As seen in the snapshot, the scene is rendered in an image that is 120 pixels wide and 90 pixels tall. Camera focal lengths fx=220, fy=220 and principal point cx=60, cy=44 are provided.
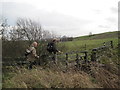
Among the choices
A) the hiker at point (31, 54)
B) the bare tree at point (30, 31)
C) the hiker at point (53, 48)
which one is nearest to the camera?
the hiker at point (31, 54)

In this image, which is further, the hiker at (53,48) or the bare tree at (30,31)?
the bare tree at (30,31)

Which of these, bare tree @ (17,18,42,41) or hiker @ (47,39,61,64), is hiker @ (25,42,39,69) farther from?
bare tree @ (17,18,42,41)

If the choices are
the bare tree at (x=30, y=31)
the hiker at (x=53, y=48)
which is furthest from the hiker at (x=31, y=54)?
the bare tree at (x=30, y=31)

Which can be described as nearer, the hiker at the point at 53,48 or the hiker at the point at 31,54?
the hiker at the point at 31,54

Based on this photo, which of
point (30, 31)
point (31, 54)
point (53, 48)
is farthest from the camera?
point (30, 31)

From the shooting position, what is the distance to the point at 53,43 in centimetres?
1161

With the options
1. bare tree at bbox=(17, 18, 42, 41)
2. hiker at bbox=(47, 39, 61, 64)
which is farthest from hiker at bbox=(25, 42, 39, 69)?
bare tree at bbox=(17, 18, 42, 41)

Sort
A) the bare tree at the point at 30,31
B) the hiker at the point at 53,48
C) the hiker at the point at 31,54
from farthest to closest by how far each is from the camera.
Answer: the bare tree at the point at 30,31 → the hiker at the point at 53,48 → the hiker at the point at 31,54

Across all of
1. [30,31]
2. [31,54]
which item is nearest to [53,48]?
[31,54]

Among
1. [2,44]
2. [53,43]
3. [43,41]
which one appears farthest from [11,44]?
[53,43]

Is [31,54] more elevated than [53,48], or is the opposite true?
[53,48]

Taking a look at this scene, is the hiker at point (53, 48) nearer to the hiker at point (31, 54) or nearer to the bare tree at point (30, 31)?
the hiker at point (31, 54)

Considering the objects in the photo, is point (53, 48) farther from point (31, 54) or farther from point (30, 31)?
point (30, 31)

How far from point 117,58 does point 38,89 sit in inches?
123
